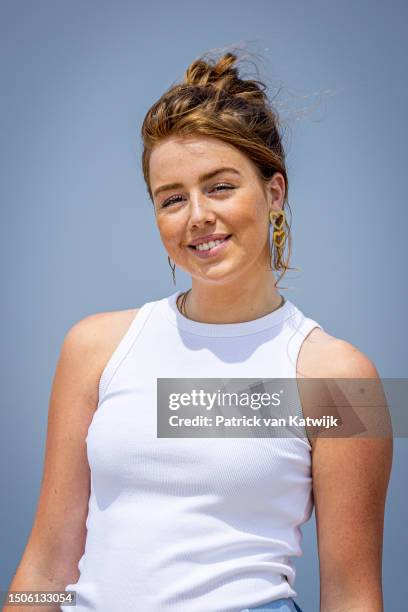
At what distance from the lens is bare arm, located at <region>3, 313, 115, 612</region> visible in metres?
1.22

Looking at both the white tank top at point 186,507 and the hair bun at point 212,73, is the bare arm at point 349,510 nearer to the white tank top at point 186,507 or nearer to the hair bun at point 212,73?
the white tank top at point 186,507

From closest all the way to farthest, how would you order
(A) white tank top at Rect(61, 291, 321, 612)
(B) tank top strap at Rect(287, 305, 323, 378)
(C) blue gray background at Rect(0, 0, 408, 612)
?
(A) white tank top at Rect(61, 291, 321, 612), (B) tank top strap at Rect(287, 305, 323, 378), (C) blue gray background at Rect(0, 0, 408, 612)

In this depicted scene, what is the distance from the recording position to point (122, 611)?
3.54ft

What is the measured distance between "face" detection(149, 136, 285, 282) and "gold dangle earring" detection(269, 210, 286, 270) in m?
0.05

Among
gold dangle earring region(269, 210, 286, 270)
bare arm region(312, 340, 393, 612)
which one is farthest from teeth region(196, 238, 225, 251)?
bare arm region(312, 340, 393, 612)

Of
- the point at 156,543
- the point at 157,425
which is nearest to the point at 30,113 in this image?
the point at 157,425

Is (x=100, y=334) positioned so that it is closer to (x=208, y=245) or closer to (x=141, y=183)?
(x=208, y=245)

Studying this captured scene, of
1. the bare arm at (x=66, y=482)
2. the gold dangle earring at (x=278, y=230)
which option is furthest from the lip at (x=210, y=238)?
the bare arm at (x=66, y=482)

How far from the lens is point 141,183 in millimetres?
1884

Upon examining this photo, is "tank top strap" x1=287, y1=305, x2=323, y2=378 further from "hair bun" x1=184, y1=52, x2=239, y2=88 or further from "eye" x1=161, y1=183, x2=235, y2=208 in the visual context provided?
"hair bun" x1=184, y1=52, x2=239, y2=88

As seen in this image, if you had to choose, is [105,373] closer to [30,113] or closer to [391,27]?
[30,113]

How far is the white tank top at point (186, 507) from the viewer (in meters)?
1.07

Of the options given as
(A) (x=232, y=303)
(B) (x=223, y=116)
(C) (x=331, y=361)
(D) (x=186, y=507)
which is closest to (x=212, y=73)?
(B) (x=223, y=116)

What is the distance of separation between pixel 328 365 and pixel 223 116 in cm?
39
